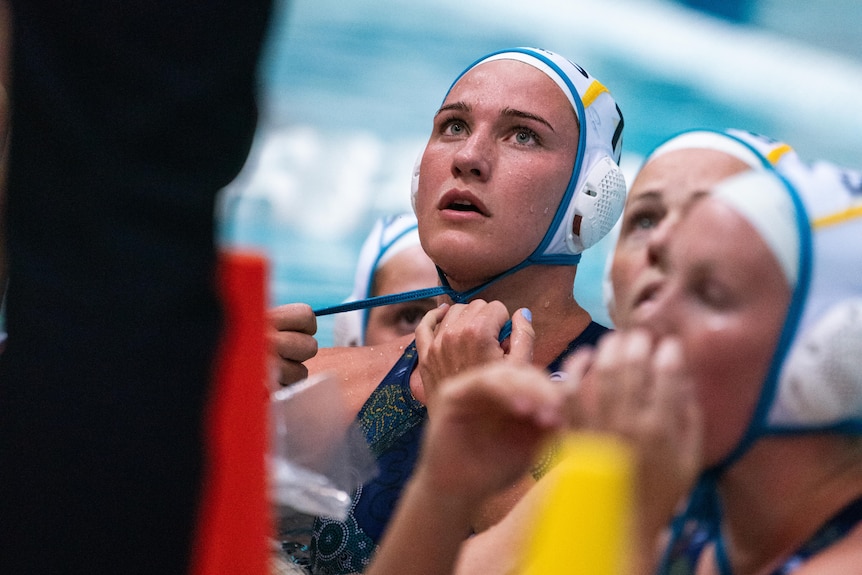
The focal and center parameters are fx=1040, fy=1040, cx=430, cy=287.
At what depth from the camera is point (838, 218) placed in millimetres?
1066

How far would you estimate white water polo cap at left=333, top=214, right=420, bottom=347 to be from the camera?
326 cm

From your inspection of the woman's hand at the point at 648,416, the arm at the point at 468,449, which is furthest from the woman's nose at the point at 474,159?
the woman's hand at the point at 648,416

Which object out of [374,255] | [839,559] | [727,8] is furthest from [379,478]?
[727,8]

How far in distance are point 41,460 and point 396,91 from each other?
634cm

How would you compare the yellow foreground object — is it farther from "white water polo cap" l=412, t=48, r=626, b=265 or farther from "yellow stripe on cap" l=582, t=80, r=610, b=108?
"yellow stripe on cap" l=582, t=80, r=610, b=108

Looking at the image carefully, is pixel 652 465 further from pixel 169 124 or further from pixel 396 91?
pixel 396 91

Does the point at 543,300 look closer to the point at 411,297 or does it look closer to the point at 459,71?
the point at 411,297

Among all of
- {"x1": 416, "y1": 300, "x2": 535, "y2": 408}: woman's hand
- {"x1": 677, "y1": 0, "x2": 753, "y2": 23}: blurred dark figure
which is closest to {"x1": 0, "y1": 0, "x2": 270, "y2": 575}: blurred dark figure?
{"x1": 416, "y1": 300, "x2": 535, "y2": 408}: woman's hand

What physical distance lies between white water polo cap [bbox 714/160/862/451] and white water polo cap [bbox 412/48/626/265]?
1.22 metres

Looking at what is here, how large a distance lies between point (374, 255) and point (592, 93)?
1110 millimetres

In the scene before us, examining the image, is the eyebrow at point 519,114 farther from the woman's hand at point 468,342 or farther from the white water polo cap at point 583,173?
Answer: the woman's hand at point 468,342

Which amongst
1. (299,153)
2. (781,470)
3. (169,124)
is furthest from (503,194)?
(299,153)

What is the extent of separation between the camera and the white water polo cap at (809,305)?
1013mm

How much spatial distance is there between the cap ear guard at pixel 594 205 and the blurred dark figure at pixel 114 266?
57.5 inches
